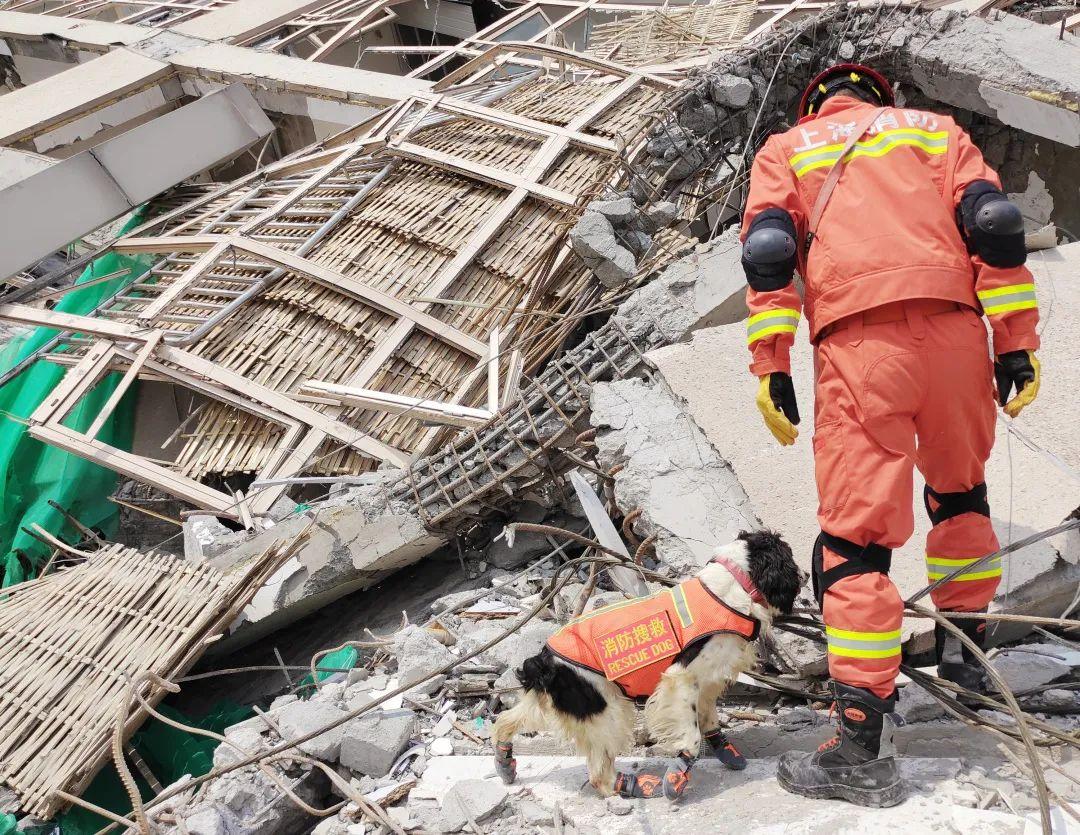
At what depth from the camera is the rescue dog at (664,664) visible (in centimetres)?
273

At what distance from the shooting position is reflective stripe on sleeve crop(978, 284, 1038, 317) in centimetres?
262

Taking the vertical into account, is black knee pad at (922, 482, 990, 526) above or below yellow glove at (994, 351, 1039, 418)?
below

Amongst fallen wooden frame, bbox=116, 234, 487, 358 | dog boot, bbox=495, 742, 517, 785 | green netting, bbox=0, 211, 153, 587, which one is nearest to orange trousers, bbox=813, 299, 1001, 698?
dog boot, bbox=495, 742, 517, 785

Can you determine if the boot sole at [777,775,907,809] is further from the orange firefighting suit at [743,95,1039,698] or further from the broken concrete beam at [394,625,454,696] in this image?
the broken concrete beam at [394,625,454,696]

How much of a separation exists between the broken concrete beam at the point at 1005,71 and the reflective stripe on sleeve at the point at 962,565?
3.01 meters

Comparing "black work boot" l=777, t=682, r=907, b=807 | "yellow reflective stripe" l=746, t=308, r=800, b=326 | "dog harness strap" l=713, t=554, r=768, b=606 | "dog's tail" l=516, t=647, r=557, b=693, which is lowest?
"black work boot" l=777, t=682, r=907, b=807

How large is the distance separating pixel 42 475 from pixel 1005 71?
6317 millimetres

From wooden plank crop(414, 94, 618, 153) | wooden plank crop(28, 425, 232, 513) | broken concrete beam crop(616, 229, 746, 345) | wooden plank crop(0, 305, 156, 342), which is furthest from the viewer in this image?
wooden plank crop(414, 94, 618, 153)

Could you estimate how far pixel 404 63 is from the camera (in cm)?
1189

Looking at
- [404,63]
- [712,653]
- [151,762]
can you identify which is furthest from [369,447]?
[404,63]

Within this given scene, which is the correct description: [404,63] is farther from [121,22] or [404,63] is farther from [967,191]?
[967,191]

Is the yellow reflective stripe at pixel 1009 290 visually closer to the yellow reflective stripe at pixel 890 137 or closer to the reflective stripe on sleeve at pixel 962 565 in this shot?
the yellow reflective stripe at pixel 890 137

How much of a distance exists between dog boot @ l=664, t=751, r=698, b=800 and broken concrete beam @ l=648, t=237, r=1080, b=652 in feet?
2.97

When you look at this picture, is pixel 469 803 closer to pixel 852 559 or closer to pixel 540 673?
pixel 540 673
